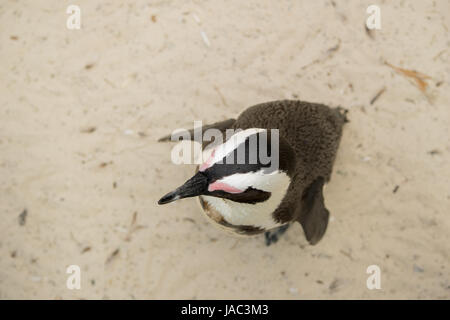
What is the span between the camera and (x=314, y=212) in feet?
6.08

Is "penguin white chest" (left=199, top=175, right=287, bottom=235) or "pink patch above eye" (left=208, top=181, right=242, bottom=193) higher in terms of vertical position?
"pink patch above eye" (left=208, top=181, right=242, bottom=193)

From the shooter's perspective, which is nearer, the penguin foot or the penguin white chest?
the penguin white chest

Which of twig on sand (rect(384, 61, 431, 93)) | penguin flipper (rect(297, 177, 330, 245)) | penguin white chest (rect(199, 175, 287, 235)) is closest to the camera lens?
penguin white chest (rect(199, 175, 287, 235))

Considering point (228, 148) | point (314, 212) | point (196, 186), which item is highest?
point (228, 148)

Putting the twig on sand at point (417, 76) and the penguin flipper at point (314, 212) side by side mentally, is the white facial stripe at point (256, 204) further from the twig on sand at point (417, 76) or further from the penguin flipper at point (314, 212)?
the twig on sand at point (417, 76)

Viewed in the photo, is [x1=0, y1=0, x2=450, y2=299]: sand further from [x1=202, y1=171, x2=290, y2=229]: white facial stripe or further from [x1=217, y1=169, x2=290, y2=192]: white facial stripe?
[x1=217, y1=169, x2=290, y2=192]: white facial stripe

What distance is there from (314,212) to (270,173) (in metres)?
0.58

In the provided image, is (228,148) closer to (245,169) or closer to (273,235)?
(245,169)

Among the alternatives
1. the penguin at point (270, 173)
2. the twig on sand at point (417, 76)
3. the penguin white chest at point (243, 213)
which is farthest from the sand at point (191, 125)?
the penguin white chest at point (243, 213)

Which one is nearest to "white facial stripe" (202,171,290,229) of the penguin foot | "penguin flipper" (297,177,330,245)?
"penguin flipper" (297,177,330,245)

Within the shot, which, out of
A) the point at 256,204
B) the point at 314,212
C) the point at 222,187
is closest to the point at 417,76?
the point at 314,212

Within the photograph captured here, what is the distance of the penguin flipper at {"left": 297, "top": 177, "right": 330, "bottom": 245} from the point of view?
1.82 metres
